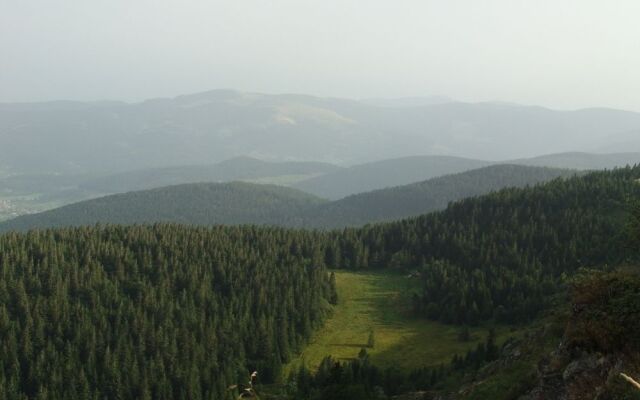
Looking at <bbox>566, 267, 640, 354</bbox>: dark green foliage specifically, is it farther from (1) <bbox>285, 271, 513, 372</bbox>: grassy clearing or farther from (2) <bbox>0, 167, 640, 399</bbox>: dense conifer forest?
(1) <bbox>285, 271, 513, 372</bbox>: grassy clearing

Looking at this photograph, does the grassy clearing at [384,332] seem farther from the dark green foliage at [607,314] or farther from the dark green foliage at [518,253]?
the dark green foliage at [607,314]

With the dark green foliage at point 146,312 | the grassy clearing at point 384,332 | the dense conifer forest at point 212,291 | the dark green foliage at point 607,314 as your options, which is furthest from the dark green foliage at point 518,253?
the dark green foliage at point 607,314

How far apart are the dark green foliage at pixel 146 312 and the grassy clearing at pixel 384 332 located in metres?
7.07

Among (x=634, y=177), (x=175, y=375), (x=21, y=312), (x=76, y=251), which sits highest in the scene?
(x=634, y=177)

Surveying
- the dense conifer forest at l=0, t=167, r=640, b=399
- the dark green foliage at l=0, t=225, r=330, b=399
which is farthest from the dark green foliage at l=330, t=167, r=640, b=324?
the dark green foliage at l=0, t=225, r=330, b=399

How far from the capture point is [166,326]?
13912 centimetres

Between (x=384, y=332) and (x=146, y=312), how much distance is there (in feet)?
219

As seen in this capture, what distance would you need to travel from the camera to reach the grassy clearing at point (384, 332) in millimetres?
122938

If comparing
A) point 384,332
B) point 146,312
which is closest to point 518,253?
point 384,332

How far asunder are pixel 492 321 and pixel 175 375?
8140 cm

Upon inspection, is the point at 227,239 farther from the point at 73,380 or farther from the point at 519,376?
the point at 519,376

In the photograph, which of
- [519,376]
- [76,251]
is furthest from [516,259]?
[76,251]

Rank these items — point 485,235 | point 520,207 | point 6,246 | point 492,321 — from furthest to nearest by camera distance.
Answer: point 520,207 → point 485,235 → point 6,246 → point 492,321

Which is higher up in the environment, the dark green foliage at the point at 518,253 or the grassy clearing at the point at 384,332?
the dark green foliage at the point at 518,253
